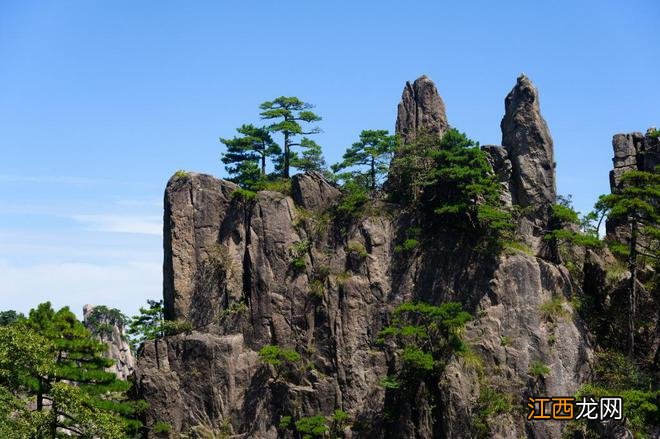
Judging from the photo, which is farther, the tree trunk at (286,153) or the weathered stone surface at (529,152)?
the tree trunk at (286,153)

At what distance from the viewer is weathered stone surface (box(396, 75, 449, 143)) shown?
50.2 m

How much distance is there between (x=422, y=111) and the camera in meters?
50.4

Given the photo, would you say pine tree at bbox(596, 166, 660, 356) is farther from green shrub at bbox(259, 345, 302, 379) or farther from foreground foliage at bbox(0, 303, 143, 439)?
foreground foliage at bbox(0, 303, 143, 439)

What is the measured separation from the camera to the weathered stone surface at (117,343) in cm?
8631

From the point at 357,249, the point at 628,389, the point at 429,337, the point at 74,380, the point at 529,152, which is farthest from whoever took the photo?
the point at 529,152

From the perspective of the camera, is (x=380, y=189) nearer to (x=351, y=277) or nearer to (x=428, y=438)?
(x=351, y=277)

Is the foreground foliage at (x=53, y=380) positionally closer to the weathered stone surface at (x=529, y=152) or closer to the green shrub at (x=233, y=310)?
the green shrub at (x=233, y=310)

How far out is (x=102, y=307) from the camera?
87.9 meters

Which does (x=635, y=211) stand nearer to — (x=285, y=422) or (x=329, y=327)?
(x=329, y=327)

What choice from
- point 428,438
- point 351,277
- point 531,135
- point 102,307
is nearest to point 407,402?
point 428,438

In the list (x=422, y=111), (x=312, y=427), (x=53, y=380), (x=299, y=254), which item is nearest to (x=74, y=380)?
(x=53, y=380)

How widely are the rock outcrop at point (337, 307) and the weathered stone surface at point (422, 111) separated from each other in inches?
7.3

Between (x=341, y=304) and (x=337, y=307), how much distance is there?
11.2 inches

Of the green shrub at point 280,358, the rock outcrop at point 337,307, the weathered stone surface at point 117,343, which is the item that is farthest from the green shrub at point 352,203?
the weathered stone surface at point 117,343
